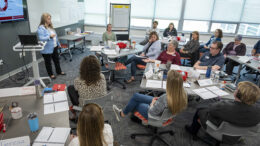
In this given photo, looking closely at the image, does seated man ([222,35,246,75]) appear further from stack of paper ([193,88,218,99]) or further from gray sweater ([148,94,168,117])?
gray sweater ([148,94,168,117])

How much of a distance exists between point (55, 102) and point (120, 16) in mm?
5310

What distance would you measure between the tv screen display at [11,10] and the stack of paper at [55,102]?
2884 mm

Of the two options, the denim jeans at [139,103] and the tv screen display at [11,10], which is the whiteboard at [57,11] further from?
the denim jeans at [139,103]

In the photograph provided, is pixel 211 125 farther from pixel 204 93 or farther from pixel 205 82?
pixel 205 82

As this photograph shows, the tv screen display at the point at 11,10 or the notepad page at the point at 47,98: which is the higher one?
the tv screen display at the point at 11,10

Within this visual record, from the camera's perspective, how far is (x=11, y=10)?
4.12 meters

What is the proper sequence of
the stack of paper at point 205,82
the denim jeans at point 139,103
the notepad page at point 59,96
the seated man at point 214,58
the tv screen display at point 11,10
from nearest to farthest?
the notepad page at point 59,96
the denim jeans at point 139,103
the stack of paper at point 205,82
the seated man at point 214,58
the tv screen display at point 11,10

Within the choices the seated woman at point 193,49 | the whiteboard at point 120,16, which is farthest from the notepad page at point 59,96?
the whiteboard at point 120,16

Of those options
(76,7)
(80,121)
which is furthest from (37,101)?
(76,7)

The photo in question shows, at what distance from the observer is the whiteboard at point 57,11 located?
489 centimetres

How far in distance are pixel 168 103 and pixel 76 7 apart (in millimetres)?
6629

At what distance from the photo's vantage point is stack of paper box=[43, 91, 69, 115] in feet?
6.44

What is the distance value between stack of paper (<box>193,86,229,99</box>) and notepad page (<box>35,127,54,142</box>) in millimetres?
2017

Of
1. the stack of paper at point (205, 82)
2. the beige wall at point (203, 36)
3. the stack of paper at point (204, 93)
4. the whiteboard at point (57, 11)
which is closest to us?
the stack of paper at point (204, 93)
